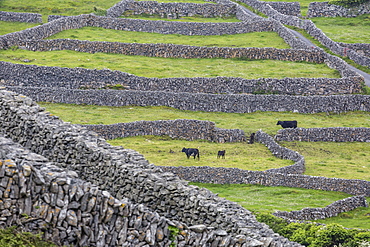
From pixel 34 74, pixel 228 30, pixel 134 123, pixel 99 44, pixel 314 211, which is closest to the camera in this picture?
pixel 314 211

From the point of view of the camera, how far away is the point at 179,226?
15570 millimetres

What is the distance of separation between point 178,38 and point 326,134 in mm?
33958

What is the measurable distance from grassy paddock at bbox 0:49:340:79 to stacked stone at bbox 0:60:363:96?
7.30ft

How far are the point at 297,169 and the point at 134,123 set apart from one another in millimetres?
14822

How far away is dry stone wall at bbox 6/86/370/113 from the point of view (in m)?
65.4

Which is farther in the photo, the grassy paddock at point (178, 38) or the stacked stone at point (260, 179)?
the grassy paddock at point (178, 38)

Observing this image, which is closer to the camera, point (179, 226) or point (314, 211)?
point (179, 226)

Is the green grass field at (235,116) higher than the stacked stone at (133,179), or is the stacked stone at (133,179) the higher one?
the stacked stone at (133,179)

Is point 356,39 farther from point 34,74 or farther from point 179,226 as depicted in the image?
point 179,226

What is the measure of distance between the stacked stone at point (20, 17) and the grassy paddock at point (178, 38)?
29.5 ft

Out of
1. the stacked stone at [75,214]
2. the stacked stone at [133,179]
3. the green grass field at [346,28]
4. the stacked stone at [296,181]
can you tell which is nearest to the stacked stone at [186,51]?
the green grass field at [346,28]

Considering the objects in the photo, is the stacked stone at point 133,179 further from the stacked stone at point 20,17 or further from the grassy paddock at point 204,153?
the stacked stone at point 20,17

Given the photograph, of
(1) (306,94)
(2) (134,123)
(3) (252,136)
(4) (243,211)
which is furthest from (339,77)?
(4) (243,211)

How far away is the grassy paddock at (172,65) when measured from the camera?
74250mm
